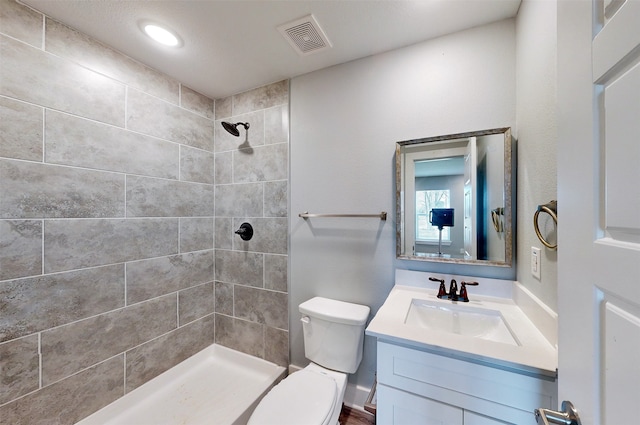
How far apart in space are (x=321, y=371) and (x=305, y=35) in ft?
6.57

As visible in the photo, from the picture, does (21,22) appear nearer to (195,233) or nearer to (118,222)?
(118,222)

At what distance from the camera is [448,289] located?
136cm

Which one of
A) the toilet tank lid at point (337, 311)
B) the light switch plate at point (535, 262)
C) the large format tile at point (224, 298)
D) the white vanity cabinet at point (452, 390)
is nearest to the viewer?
the white vanity cabinet at point (452, 390)

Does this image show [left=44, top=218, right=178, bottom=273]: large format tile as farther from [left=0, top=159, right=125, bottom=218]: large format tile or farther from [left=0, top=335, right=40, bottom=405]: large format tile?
[left=0, top=335, right=40, bottom=405]: large format tile

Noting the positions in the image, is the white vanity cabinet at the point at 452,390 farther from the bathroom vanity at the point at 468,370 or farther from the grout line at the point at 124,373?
the grout line at the point at 124,373

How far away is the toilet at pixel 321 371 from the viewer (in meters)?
1.14

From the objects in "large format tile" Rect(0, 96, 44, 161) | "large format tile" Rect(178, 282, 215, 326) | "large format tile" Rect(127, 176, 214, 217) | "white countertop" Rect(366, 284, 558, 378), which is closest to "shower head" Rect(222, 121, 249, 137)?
"large format tile" Rect(127, 176, 214, 217)

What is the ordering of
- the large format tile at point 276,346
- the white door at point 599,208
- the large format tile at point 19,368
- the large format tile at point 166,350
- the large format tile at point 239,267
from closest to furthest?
1. the white door at point 599,208
2. the large format tile at point 19,368
3. the large format tile at point 166,350
4. the large format tile at point 276,346
5. the large format tile at point 239,267

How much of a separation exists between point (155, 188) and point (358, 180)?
1.40 m

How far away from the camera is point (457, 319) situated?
1.22 meters

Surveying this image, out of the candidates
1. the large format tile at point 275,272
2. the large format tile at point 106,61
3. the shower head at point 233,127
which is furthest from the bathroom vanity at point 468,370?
the large format tile at point 106,61

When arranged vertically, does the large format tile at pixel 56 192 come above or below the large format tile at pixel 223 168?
below

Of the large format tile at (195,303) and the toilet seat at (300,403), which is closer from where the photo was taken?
Answer: the toilet seat at (300,403)

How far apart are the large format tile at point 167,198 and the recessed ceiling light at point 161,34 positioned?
33.2 inches
